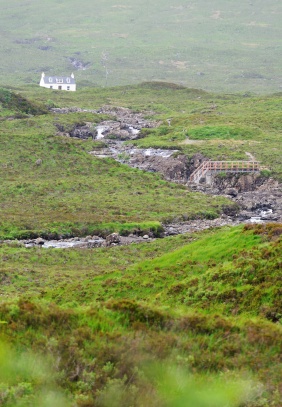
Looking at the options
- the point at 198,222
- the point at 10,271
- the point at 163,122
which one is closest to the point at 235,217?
the point at 198,222

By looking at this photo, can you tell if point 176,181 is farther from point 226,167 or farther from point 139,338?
point 139,338

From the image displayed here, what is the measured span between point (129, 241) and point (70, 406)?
128ft

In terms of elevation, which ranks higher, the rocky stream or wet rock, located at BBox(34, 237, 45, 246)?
wet rock, located at BBox(34, 237, 45, 246)

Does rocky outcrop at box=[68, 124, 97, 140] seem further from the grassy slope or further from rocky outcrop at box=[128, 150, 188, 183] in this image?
the grassy slope

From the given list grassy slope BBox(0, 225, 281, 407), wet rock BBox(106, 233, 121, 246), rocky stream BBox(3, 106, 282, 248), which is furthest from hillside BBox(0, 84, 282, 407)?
wet rock BBox(106, 233, 121, 246)

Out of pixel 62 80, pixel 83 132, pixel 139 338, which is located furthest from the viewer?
pixel 62 80

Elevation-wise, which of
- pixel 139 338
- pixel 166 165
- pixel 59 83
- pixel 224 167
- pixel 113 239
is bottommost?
pixel 59 83

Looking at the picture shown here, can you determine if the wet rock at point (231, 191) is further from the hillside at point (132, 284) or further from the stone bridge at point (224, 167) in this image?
the stone bridge at point (224, 167)

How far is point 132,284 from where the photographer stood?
106 feet

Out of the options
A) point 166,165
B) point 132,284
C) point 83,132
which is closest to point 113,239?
point 132,284

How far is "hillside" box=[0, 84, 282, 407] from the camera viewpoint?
564 inches

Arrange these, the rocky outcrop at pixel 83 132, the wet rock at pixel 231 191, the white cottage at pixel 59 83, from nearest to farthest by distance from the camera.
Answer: the wet rock at pixel 231 191
the rocky outcrop at pixel 83 132
the white cottage at pixel 59 83

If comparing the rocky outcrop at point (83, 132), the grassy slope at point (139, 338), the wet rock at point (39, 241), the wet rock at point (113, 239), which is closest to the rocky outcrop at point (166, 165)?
the rocky outcrop at point (83, 132)

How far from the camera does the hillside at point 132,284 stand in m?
14.3
